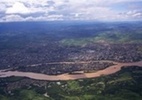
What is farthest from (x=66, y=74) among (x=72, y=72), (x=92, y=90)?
(x=92, y=90)

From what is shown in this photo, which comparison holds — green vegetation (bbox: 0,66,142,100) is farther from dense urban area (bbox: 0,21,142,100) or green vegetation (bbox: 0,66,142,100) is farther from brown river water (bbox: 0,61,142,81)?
Result: brown river water (bbox: 0,61,142,81)

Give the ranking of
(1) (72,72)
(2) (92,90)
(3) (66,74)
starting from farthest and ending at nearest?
(1) (72,72), (3) (66,74), (2) (92,90)

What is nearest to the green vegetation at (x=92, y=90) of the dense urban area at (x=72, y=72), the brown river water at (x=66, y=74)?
the dense urban area at (x=72, y=72)

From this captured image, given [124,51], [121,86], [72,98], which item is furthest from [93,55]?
[72,98]

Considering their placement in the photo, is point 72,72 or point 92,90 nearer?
point 92,90

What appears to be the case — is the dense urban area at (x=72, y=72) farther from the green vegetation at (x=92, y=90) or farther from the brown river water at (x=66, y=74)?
the brown river water at (x=66, y=74)

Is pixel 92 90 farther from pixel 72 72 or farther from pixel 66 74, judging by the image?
pixel 72 72

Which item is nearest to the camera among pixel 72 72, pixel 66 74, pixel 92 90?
pixel 92 90

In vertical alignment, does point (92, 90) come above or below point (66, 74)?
above

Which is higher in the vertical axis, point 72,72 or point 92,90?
point 92,90
